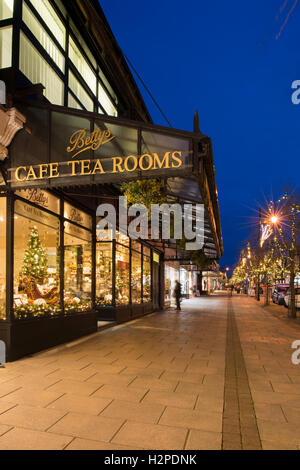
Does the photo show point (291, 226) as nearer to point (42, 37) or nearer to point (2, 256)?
point (42, 37)

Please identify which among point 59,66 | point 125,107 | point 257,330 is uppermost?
point 125,107

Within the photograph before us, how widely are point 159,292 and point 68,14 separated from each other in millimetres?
15918

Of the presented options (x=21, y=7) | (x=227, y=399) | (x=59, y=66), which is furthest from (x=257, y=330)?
(x=21, y=7)

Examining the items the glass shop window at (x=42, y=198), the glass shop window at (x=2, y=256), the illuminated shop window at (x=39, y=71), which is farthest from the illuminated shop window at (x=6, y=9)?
the glass shop window at (x=2, y=256)

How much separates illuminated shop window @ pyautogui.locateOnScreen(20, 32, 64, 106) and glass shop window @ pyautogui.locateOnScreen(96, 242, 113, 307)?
5725mm

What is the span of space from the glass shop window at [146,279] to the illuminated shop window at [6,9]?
41.2 feet

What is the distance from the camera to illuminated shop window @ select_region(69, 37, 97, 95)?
11298mm

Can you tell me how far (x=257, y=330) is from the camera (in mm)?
13039

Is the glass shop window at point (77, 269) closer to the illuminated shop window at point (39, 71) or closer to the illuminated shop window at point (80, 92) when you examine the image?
the illuminated shop window at point (39, 71)

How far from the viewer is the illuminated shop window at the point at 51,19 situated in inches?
368

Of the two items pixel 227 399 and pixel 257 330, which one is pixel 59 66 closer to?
pixel 227 399

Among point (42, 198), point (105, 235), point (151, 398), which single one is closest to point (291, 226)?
point (105, 235)

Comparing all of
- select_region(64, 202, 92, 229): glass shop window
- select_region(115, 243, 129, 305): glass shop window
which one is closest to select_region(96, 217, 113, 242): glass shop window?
select_region(115, 243, 129, 305): glass shop window
